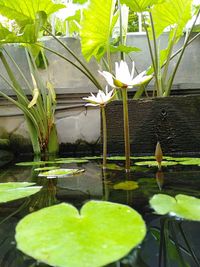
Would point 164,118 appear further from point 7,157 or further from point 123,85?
point 7,157

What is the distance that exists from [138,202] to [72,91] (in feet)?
4.63

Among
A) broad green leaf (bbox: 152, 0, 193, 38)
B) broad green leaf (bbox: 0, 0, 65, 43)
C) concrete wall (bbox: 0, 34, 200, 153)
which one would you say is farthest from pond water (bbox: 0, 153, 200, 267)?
concrete wall (bbox: 0, 34, 200, 153)

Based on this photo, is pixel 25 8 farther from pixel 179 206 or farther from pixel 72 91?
pixel 179 206

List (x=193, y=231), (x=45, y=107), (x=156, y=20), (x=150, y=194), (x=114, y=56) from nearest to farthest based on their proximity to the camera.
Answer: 1. (x=193, y=231)
2. (x=150, y=194)
3. (x=156, y=20)
4. (x=45, y=107)
5. (x=114, y=56)

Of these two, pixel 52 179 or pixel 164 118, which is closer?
pixel 52 179

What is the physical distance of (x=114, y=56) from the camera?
6.15ft

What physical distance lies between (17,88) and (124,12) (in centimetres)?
80

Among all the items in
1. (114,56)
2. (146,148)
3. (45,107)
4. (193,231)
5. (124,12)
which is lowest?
(193,231)

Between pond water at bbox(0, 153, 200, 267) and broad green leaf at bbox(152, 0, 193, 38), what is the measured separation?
86cm

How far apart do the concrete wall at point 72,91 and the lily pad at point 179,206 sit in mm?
1399

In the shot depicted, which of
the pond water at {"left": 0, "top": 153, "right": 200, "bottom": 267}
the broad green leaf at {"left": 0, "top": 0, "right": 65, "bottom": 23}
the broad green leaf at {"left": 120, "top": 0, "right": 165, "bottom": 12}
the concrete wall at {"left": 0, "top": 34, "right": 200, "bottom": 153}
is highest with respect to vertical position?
the broad green leaf at {"left": 120, "top": 0, "right": 165, "bottom": 12}

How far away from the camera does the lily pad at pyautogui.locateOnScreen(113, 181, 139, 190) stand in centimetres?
63

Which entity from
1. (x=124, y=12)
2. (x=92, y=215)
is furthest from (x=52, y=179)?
(x=124, y=12)

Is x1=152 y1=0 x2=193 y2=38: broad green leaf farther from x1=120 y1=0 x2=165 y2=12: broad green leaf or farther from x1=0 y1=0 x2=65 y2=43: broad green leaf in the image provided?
x1=0 y1=0 x2=65 y2=43: broad green leaf
